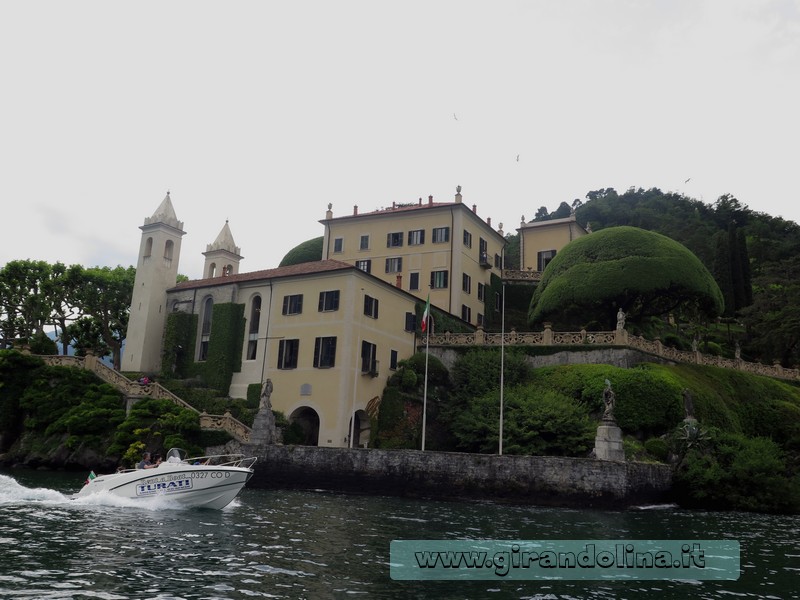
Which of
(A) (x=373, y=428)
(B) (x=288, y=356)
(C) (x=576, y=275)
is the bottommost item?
(A) (x=373, y=428)

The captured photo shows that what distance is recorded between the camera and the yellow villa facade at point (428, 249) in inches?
2222

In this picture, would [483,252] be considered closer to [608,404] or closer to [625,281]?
[625,281]

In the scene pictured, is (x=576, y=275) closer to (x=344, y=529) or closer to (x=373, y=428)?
(x=373, y=428)

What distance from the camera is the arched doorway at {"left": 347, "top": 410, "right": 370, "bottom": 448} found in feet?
142

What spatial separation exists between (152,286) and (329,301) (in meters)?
16.4

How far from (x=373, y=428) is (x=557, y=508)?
1606 cm

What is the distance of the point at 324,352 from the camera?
43875 mm

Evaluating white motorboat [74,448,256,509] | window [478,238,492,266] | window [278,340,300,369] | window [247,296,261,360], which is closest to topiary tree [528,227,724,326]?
window [478,238,492,266]

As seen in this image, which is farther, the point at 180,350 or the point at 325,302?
the point at 180,350

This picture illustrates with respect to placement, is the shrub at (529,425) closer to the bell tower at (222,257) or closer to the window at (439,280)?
the window at (439,280)

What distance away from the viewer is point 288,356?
45.3 m

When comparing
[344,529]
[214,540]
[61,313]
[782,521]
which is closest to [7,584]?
[214,540]

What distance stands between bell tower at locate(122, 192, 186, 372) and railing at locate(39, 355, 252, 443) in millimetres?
5636

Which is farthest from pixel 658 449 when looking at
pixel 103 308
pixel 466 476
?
pixel 103 308
